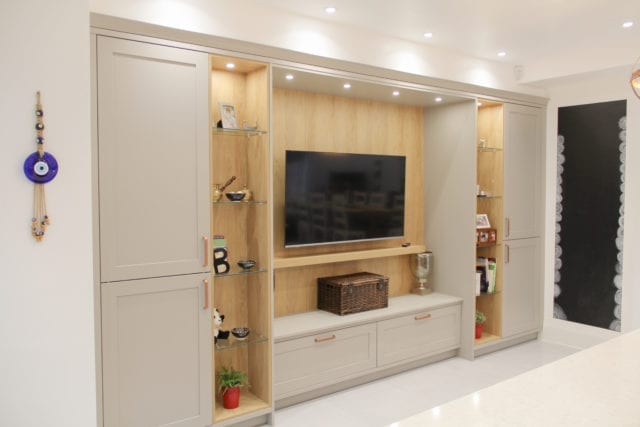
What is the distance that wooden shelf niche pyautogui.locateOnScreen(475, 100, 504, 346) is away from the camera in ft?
15.1

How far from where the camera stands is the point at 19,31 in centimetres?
205

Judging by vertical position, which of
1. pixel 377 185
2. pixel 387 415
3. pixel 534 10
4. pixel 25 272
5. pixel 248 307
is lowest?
pixel 387 415

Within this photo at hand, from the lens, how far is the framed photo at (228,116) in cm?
311

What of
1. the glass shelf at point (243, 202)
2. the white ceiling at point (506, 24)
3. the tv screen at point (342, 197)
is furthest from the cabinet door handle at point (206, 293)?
the white ceiling at point (506, 24)

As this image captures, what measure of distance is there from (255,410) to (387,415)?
3.00ft

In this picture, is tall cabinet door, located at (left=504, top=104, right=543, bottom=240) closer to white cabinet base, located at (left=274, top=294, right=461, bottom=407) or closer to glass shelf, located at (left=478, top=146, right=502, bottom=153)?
glass shelf, located at (left=478, top=146, right=502, bottom=153)

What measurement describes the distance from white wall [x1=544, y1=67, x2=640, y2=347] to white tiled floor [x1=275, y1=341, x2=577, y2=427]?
0.28 m

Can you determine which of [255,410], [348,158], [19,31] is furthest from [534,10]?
[255,410]

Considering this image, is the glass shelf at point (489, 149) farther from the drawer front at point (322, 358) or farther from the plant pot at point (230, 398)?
the plant pot at point (230, 398)

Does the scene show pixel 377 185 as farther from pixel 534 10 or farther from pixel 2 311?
pixel 2 311

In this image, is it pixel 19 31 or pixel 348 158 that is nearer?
pixel 19 31

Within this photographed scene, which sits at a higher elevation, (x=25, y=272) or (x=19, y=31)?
(x=19, y=31)

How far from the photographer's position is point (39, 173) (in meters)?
2.09

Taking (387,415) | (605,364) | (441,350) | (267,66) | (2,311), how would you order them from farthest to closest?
(441,350), (387,415), (267,66), (2,311), (605,364)
